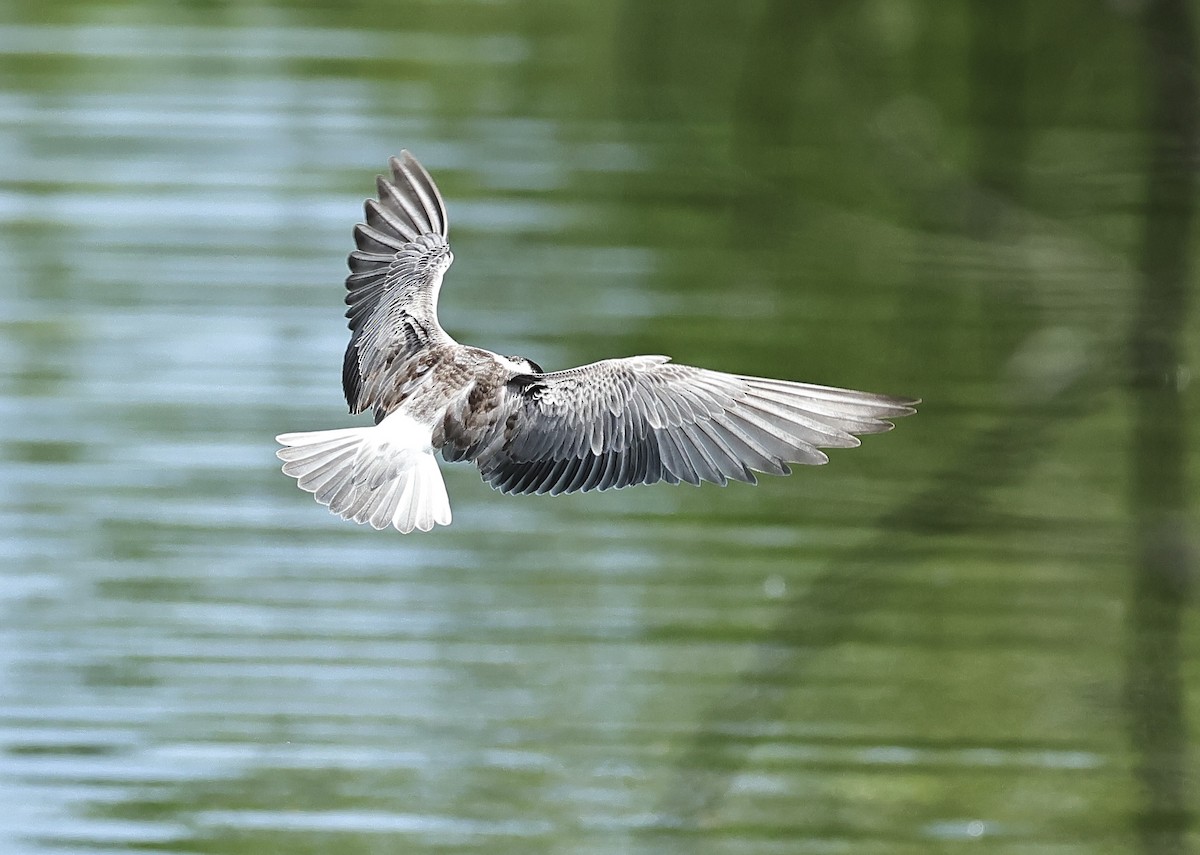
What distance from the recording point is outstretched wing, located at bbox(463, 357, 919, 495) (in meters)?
1.11

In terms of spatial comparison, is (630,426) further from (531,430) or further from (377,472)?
(377,472)

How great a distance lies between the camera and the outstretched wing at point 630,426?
1.11 meters

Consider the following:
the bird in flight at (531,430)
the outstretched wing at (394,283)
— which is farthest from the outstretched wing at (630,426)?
the outstretched wing at (394,283)

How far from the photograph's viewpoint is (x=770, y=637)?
2545 mm

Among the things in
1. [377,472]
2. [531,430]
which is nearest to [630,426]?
[531,430]

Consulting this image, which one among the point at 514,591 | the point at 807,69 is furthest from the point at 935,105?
the point at 514,591

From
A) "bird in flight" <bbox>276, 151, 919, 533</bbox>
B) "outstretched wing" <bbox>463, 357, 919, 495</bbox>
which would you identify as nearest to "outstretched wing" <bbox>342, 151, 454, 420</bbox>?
"bird in flight" <bbox>276, 151, 919, 533</bbox>

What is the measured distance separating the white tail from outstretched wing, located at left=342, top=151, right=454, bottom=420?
0.04 metres

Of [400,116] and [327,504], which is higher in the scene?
[400,116]

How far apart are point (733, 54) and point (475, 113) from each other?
1.78 feet

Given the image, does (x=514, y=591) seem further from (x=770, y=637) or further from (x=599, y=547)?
(x=770, y=637)

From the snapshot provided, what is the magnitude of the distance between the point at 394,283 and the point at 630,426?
30 cm

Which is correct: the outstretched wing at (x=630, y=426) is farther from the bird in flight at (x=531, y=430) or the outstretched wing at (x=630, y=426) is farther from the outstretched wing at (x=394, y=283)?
the outstretched wing at (x=394, y=283)

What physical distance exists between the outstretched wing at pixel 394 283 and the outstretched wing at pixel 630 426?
0.38 ft
